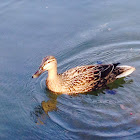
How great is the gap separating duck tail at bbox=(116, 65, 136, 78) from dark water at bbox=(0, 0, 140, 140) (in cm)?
16

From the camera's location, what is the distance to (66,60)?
849 cm

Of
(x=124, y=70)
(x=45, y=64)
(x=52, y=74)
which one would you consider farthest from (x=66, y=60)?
(x=124, y=70)

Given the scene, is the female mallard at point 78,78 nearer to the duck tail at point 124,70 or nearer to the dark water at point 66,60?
the duck tail at point 124,70

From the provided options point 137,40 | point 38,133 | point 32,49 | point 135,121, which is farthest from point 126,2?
point 38,133

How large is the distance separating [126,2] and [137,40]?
2.13 metres

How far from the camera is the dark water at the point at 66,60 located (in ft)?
20.9

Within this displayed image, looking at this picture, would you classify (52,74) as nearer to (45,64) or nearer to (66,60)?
(45,64)

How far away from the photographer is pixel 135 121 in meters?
6.38

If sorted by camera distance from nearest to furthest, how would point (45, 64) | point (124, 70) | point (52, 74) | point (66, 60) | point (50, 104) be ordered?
point (50, 104), point (45, 64), point (52, 74), point (124, 70), point (66, 60)

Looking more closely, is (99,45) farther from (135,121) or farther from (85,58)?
(135,121)

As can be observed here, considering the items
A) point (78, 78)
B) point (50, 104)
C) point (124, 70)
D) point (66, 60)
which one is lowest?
point (50, 104)

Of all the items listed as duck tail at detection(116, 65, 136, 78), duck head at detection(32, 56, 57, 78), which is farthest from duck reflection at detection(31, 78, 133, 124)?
duck head at detection(32, 56, 57, 78)

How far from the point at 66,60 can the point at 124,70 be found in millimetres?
1618

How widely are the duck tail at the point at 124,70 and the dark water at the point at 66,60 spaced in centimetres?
16
